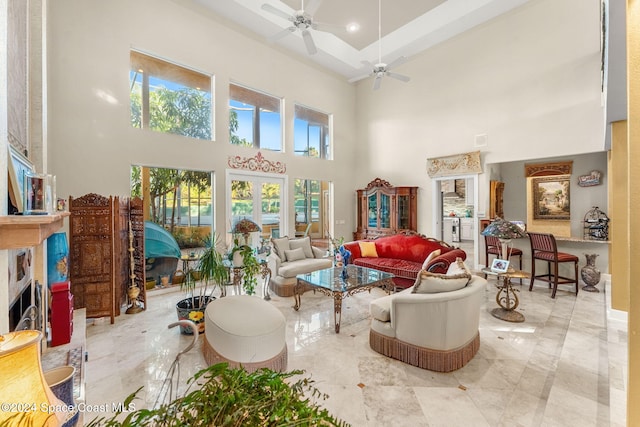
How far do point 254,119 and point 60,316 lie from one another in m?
5.08

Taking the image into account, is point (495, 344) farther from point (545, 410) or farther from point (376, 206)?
point (376, 206)

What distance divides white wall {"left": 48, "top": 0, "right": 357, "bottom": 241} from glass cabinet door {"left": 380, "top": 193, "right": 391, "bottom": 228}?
3148 millimetres

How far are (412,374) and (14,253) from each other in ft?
10.4

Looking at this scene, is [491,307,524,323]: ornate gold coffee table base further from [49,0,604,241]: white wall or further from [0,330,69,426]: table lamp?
[0,330,69,426]: table lamp

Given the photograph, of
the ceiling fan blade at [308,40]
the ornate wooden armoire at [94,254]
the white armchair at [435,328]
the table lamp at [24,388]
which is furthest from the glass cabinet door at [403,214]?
the table lamp at [24,388]

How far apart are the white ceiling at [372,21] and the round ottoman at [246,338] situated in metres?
5.81

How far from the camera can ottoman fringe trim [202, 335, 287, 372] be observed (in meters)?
2.35

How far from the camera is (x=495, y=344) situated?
3049 millimetres

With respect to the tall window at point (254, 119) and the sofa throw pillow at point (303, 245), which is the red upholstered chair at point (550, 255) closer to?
the sofa throw pillow at point (303, 245)

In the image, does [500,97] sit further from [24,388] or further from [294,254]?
[24,388]

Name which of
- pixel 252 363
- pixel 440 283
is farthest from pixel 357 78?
pixel 252 363

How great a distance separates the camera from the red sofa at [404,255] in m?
4.75

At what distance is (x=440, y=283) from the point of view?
104 inches

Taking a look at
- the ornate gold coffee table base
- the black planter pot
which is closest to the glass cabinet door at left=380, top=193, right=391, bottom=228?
the ornate gold coffee table base
